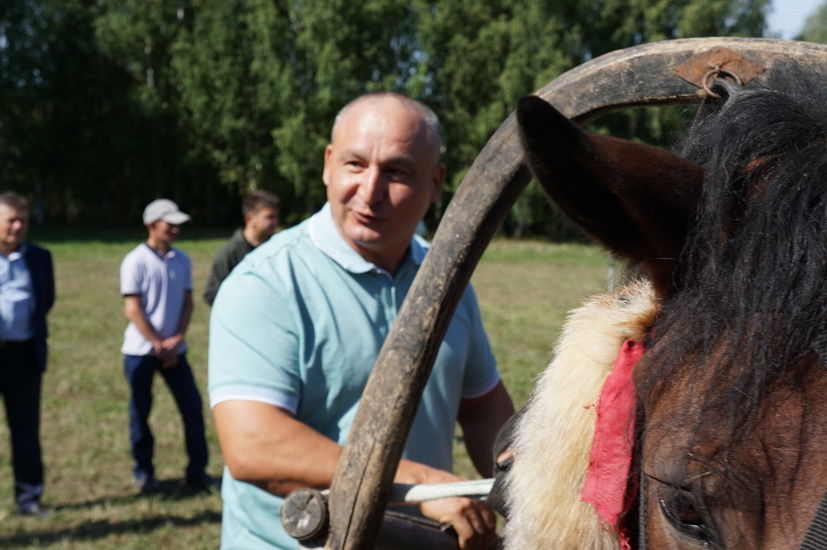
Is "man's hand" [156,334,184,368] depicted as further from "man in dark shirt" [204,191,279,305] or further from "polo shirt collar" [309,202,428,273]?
"polo shirt collar" [309,202,428,273]

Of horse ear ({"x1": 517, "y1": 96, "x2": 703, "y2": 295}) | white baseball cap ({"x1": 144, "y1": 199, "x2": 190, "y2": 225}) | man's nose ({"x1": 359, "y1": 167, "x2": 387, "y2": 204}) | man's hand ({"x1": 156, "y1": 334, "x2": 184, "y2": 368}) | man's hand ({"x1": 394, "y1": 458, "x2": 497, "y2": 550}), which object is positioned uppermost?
horse ear ({"x1": 517, "y1": 96, "x2": 703, "y2": 295})

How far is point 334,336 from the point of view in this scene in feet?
7.80

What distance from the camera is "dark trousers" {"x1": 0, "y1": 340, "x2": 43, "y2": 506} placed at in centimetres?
666

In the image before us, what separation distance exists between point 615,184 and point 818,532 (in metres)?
0.47

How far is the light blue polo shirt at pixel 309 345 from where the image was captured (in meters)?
2.26

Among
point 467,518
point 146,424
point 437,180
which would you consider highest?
point 437,180

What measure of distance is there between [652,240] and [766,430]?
0.29m

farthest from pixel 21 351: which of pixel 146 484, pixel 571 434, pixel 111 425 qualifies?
pixel 571 434

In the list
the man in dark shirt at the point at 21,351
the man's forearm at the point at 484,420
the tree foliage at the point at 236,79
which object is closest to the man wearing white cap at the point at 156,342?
the man in dark shirt at the point at 21,351

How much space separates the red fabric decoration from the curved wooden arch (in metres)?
0.40

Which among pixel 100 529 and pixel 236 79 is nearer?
pixel 100 529

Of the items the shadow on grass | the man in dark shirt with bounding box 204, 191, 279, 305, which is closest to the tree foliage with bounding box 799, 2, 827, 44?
the man in dark shirt with bounding box 204, 191, 279, 305

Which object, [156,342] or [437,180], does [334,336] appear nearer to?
[437,180]

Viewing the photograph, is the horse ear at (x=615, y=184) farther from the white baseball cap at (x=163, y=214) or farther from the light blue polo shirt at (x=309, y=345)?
the white baseball cap at (x=163, y=214)
